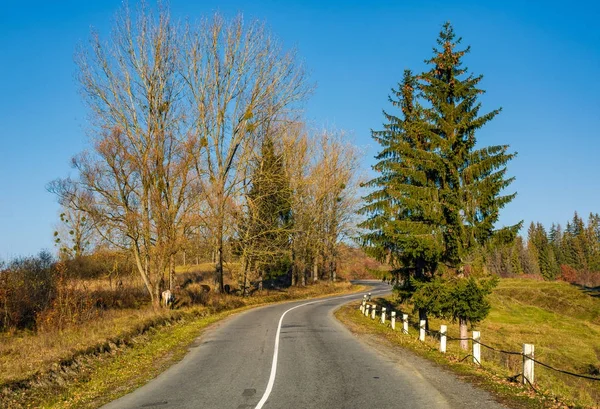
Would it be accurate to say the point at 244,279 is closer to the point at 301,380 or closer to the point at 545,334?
the point at 545,334

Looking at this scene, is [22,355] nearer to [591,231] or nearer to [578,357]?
[578,357]

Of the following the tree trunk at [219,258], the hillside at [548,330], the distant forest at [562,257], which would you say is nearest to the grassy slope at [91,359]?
the hillside at [548,330]

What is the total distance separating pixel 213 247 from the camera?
3078 centimetres

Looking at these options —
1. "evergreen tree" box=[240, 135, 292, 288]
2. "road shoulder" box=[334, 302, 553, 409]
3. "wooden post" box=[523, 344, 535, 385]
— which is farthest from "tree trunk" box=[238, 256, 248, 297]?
"wooden post" box=[523, 344, 535, 385]

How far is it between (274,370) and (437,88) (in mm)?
16158

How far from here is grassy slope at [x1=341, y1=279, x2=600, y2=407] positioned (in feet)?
41.2

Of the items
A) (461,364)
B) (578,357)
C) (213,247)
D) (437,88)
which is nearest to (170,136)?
(213,247)

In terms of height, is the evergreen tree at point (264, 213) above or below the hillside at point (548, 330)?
above

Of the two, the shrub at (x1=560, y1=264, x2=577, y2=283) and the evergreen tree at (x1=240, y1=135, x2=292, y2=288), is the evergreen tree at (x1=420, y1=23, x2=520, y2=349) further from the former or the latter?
the shrub at (x1=560, y1=264, x2=577, y2=283)

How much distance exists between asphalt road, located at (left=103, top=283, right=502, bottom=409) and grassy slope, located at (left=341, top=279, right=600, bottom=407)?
142 cm

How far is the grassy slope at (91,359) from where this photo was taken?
29.7 ft

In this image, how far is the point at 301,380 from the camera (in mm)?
9516

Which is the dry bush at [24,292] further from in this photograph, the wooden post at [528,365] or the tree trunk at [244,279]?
the tree trunk at [244,279]

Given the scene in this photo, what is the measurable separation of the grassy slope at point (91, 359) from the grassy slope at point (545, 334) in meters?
7.79
